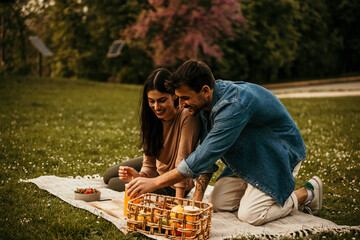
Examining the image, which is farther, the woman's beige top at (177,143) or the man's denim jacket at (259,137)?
the woman's beige top at (177,143)

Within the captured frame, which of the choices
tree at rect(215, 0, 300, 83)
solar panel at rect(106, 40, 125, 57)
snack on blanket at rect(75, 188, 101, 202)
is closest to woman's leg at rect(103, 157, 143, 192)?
snack on blanket at rect(75, 188, 101, 202)

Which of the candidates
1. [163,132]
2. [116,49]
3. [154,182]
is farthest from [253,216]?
[116,49]

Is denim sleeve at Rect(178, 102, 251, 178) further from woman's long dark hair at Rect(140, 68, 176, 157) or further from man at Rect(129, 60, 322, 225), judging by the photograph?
woman's long dark hair at Rect(140, 68, 176, 157)

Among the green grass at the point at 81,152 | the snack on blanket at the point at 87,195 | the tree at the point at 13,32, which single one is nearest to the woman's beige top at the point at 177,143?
the snack on blanket at the point at 87,195

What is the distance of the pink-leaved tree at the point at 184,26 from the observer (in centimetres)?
2644

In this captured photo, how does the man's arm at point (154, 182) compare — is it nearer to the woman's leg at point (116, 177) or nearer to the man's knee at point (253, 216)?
the man's knee at point (253, 216)

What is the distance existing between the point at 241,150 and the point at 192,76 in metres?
1.12

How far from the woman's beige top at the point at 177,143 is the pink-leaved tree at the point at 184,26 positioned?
21.1m

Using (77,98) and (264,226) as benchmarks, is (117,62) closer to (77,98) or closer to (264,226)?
(77,98)

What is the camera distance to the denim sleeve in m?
3.88

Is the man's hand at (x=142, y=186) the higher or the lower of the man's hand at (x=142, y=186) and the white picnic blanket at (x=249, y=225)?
the higher

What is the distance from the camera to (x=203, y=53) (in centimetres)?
2783

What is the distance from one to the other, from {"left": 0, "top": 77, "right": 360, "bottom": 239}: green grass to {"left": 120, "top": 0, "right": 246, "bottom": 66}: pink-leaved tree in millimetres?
10578

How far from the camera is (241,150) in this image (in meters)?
4.44
